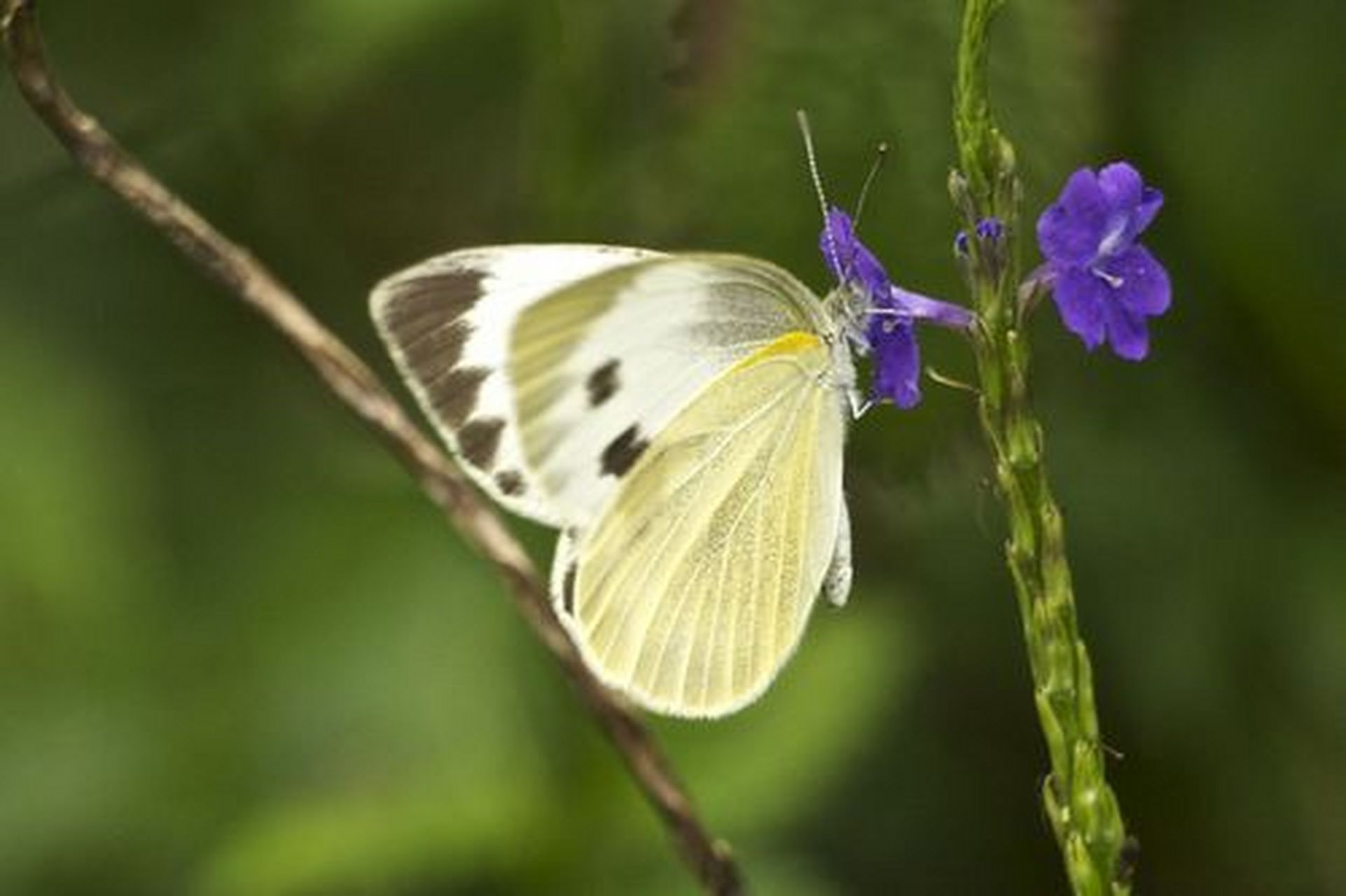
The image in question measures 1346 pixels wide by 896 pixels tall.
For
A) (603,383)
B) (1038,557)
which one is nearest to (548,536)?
(603,383)

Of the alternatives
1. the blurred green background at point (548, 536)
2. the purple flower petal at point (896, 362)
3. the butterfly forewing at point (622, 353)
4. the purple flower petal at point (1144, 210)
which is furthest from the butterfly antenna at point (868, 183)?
the purple flower petal at point (1144, 210)

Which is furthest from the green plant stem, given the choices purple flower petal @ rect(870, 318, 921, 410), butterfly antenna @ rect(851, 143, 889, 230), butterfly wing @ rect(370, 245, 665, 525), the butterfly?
butterfly antenna @ rect(851, 143, 889, 230)

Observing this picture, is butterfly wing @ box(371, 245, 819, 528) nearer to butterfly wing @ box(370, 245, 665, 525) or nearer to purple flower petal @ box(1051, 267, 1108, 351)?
butterfly wing @ box(370, 245, 665, 525)

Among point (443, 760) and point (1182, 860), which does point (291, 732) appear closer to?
point (443, 760)

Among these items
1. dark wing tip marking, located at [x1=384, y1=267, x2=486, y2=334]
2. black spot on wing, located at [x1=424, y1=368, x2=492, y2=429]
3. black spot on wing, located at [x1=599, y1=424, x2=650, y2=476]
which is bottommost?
black spot on wing, located at [x1=599, y1=424, x2=650, y2=476]

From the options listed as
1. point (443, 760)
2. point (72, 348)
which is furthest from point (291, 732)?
point (72, 348)

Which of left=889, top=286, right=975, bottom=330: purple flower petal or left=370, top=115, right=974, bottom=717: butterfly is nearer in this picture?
left=889, top=286, right=975, bottom=330: purple flower petal

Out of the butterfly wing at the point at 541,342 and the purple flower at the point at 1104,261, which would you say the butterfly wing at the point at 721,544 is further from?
the purple flower at the point at 1104,261

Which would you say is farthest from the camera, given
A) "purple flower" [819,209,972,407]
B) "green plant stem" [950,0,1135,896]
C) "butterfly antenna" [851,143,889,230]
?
"butterfly antenna" [851,143,889,230]
